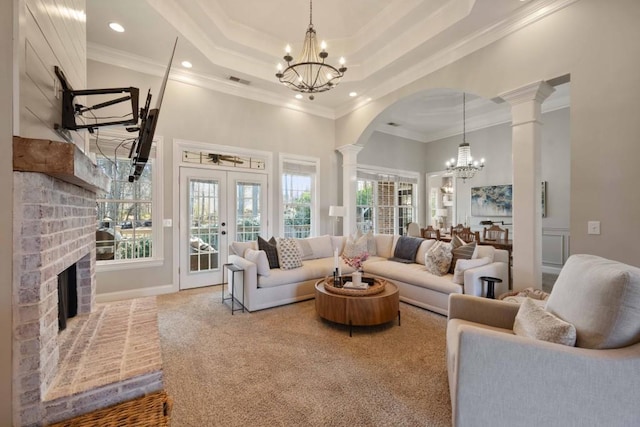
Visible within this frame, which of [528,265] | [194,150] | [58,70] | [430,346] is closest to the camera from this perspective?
[58,70]

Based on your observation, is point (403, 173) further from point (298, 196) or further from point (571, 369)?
point (571, 369)

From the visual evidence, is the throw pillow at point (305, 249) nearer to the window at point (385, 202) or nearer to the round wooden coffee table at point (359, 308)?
the round wooden coffee table at point (359, 308)

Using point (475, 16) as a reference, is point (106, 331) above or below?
below

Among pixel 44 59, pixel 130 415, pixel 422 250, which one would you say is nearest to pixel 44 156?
pixel 44 59

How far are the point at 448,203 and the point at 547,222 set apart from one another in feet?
7.51

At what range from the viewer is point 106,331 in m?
2.01

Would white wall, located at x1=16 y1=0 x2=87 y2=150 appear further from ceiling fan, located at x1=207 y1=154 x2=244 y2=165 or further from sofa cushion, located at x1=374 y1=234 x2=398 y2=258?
sofa cushion, located at x1=374 y1=234 x2=398 y2=258

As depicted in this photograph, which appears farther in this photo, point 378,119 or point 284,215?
point 284,215

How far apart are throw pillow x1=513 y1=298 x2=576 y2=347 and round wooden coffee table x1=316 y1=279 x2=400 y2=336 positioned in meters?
1.44

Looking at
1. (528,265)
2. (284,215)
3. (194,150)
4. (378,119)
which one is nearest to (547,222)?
(528,265)

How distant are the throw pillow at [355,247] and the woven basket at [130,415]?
3.58 metres

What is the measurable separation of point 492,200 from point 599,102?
4.17m

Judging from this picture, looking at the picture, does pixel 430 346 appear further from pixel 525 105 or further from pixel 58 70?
pixel 58 70

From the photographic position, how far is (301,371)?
2.26 metres
